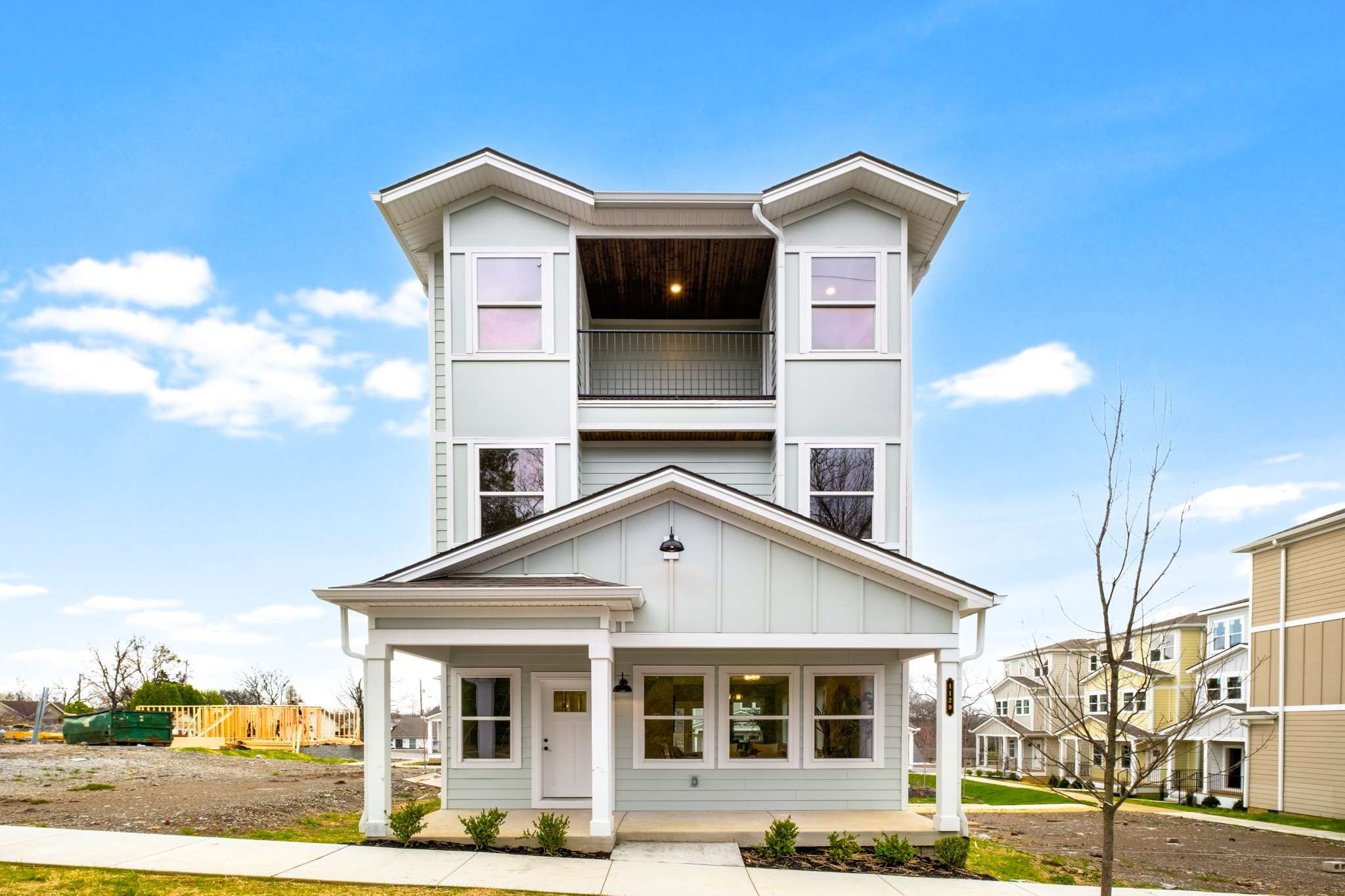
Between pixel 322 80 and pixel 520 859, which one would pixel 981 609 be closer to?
pixel 520 859

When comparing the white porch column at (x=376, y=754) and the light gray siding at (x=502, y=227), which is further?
the light gray siding at (x=502, y=227)

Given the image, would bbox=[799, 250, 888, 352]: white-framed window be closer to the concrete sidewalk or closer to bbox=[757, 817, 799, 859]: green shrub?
bbox=[757, 817, 799, 859]: green shrub

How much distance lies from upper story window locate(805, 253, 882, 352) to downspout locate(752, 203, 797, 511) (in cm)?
44

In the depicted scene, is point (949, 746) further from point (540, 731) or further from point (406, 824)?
point (406, 824)

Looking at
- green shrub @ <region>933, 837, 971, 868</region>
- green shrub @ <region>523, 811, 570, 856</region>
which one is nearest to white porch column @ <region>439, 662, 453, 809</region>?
green shrub @ <region>523, 811, 570, 856</region>

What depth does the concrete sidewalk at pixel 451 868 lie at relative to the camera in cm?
822

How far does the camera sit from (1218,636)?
34531mm

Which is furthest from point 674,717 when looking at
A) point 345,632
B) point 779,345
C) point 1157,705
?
point 1157,705

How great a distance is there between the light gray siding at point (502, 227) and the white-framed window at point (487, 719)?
665cm

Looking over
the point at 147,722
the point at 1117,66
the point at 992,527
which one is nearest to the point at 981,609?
the point at 992,527

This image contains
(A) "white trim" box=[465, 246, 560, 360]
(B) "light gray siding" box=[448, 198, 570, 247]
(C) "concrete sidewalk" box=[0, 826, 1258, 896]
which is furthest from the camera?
(B) "light gray siding" box=[448, 198, 570, 247]

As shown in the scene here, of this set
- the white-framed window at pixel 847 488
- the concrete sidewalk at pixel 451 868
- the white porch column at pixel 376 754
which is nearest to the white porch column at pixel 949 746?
the concrete sidewalk at pixel 451 868

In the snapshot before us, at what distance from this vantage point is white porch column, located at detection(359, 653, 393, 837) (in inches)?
386

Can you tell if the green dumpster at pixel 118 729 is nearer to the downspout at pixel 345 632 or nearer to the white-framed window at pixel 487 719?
the white-framed window at pixel 487 719
